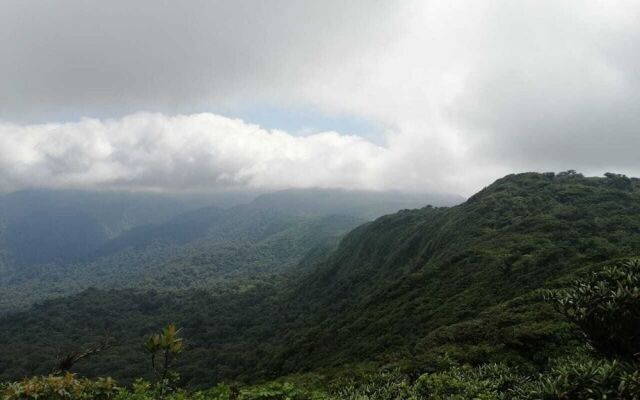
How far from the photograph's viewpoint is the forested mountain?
3809 cm

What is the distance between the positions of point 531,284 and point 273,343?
9622cm

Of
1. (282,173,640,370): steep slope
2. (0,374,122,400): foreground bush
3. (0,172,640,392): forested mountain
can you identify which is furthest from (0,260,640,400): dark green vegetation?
(282,173,640,370): steep slope

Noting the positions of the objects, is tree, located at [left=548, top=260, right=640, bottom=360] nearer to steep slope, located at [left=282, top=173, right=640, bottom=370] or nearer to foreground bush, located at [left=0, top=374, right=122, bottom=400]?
foreground bush, located at [left=0, top=374, right=122, bottom=400]

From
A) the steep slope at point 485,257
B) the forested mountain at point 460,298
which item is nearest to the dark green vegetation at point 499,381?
the forested mountain at point 460,298

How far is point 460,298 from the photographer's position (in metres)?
62.7

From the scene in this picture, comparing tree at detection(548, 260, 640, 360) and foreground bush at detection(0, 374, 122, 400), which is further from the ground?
tree at detection(548, 260, 640, 360)

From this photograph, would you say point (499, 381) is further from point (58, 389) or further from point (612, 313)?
point (58, 389)

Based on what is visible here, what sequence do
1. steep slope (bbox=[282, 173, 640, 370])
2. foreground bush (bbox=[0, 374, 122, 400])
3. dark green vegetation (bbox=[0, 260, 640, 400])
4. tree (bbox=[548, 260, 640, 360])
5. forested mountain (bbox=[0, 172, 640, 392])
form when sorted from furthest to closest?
steep slope (bbox=[282, 173, 640, 370]), forested mountain (bbox=[0, 172, 640, 392]), foreground bush (bbox=[0, 374, 122, 400]), tree (bbox=[548, 260, 640, 360]), dark green vegetation (bbox=[0, 260, 640, 400])

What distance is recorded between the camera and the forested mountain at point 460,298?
38094 millimetres

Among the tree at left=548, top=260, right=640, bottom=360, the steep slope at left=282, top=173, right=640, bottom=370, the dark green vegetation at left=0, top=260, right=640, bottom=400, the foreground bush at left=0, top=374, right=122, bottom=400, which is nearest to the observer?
the dark green vegetation at left=0, top=260, right=640, bottom=400

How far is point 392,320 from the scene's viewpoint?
6912 centimetres

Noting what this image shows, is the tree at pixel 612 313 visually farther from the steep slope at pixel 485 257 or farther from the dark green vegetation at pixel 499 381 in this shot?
the steep slope at pixel 485 257

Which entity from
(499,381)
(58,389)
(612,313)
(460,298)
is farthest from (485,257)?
(58,389)

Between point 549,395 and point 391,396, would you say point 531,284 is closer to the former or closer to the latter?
point 391,396
